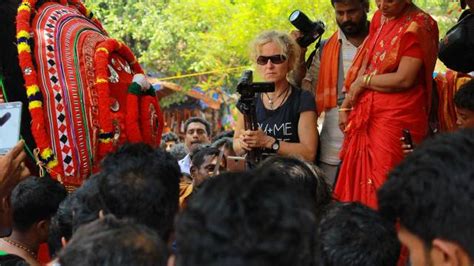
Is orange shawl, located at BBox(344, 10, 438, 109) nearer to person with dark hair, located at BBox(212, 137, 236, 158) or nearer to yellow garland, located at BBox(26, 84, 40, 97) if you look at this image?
person with dark hair, located at BBox(212, 137, 236, 158)

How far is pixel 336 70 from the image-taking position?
13.9ft

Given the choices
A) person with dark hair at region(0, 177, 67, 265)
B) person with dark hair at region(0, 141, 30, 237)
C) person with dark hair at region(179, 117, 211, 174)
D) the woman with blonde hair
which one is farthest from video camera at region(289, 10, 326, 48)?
person with dark hair at region(179, 117, 211, 174)

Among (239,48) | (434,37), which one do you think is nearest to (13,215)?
(434,37)

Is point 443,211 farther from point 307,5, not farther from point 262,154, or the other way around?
point 307,5

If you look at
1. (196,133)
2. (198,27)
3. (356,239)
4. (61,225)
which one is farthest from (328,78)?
(198,27)

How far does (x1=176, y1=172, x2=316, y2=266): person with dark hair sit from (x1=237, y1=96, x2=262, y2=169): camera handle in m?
2.32

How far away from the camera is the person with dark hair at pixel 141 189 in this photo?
7.09ft

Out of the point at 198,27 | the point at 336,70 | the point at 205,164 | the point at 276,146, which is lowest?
the point at 198,27

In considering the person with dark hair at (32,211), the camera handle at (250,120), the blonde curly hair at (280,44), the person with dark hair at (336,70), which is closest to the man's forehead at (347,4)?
the person with dark hair at (336,70)

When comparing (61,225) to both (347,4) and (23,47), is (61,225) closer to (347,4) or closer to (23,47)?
(23,47)

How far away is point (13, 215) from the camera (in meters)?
3.15

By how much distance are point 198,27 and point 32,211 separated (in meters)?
13.1

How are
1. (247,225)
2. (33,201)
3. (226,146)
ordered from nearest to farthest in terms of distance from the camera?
(247,225)
(33,201)
(226,146)

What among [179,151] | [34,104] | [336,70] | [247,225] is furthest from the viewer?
[179,151]
